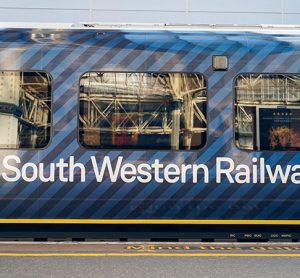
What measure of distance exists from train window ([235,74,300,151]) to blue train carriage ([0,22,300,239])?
0.04 feet

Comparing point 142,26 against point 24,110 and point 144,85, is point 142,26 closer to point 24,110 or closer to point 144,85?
point 144,85

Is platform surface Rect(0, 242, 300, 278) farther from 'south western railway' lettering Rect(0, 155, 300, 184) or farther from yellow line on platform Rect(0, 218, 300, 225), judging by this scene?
'south western railway' lettering Rect(0, 155, 300, 184)

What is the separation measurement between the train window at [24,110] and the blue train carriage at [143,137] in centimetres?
1

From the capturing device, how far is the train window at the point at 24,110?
238 inches

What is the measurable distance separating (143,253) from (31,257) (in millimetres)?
1328

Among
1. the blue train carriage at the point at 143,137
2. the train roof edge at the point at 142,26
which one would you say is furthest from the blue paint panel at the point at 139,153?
the train roof edge at the point at 142,26

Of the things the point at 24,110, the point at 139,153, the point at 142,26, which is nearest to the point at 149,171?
the point at 139,153

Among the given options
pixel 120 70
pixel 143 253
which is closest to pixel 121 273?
pixel 143 253

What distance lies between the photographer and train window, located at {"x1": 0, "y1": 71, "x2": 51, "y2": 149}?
6047 millimetres

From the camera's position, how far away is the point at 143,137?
6.07 metres

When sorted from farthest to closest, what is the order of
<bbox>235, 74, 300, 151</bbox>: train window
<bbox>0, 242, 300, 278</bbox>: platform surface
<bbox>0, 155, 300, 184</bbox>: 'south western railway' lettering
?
<bbox>235, 74, 300, 151</bbox>: train window → <bbox>0, 155, 300, 184</bbox>: 'south western railway' lettering → <bbox>0, 242, 300, 278</bbox>: platform surface

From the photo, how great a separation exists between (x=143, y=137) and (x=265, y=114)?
1511 mm

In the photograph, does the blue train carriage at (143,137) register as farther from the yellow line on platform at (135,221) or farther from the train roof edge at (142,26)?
the train roof edge at (142,26)

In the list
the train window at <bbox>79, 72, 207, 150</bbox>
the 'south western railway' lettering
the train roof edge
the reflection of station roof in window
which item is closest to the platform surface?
the 'south western railway' lettering
